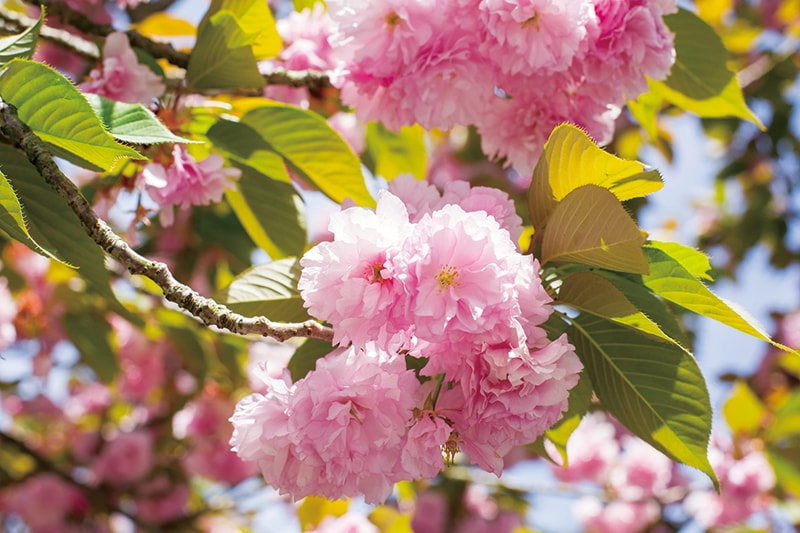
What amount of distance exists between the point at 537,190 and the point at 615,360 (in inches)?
9.3

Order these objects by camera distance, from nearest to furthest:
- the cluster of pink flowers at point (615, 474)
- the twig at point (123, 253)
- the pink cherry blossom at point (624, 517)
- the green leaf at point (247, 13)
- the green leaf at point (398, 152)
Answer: the twig at point (123, 253), the green leaf at point (247, 13), the green leaf at point (398, 152), the cluster of pink flowers at point (615, 474), the pink cherry blossom at point (624, 517)

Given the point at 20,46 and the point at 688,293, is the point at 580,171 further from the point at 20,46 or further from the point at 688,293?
the point at 20,46

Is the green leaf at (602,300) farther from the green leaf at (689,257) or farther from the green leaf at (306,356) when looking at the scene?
the green leaf at (306,356)

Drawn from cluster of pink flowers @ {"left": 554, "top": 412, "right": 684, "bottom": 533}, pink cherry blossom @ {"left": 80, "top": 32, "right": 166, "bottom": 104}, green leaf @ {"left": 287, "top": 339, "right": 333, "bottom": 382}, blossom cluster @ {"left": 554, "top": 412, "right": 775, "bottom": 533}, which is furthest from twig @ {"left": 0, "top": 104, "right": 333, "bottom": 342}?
cluster of pink flowers @ {"left": 554, "top": 412, "right": 684, "bottom": 533}

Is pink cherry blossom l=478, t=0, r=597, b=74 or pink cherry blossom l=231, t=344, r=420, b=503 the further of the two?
pink cherry blossom l=478, t=0, r=597, b=74

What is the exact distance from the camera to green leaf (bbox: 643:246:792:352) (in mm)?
808

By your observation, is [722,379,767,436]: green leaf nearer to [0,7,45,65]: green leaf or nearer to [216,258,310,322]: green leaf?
A: [216,258,310,322]: green leaf

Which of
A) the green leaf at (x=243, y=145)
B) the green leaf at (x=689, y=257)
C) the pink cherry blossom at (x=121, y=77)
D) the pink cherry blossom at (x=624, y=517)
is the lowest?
the pink cherry blossom at (x=624, y=517)

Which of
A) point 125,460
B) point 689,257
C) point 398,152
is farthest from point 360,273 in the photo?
point 125,460

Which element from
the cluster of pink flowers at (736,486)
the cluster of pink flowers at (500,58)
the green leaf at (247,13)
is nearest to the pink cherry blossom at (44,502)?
the cluster of pink flowers at (736,486)

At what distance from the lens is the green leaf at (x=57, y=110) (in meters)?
0.79

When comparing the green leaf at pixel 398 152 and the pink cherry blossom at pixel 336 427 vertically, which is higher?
the pink cherry blossom at pixel 336 427

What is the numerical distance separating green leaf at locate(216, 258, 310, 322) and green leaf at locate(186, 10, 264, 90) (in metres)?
0.36

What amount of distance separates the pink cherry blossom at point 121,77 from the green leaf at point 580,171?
23.1 inches
